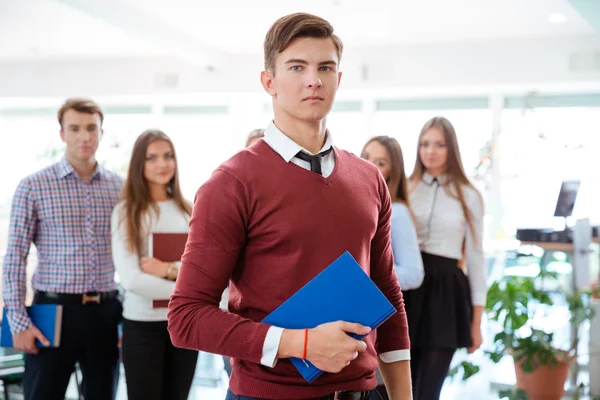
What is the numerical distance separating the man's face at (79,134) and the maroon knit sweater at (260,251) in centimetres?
154

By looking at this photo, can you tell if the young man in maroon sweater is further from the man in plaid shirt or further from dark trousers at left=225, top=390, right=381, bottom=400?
the man in plaid shirt

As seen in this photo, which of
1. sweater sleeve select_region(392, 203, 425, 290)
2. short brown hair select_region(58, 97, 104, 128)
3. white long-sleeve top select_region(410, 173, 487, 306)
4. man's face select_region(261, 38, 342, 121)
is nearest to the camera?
man's face select_region(261, 38, 342, 121)

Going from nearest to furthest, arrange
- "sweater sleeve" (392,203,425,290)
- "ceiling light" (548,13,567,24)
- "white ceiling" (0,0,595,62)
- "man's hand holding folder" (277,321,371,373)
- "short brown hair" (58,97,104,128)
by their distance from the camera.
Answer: "man's hand holding folder" (277,321,371,373) → "sweater sleeve" (392,203,425,290) → "short brown hair" (58,97,104,128) → "white ceiling" (0,0,595,62) → "ceiling light" (548,13,567,24)

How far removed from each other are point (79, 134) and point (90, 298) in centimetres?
62

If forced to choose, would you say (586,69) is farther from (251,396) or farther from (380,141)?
(251,396)

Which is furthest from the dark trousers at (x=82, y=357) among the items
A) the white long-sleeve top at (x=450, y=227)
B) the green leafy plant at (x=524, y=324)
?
the green leafy plant at (x=524, y=324)

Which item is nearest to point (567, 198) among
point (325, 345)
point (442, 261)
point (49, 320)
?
point (442, 261)

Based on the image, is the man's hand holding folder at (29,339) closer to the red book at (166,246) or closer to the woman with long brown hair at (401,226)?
the red book at (166,246)

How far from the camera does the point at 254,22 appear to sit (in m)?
7.48

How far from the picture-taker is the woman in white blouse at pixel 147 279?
2467 millimetres

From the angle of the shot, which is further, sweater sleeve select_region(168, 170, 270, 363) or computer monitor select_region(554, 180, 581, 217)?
computer monitor select_region(554, 180, 581, 217)

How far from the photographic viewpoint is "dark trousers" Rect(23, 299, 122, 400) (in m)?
2.47

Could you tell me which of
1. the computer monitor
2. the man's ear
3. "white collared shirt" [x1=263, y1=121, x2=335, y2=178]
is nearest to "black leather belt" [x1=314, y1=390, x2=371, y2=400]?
"white collared shirt" [x1=263, y1=121, x2=335, y2=178]

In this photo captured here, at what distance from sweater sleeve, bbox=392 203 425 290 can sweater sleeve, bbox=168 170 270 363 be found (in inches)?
57.1
